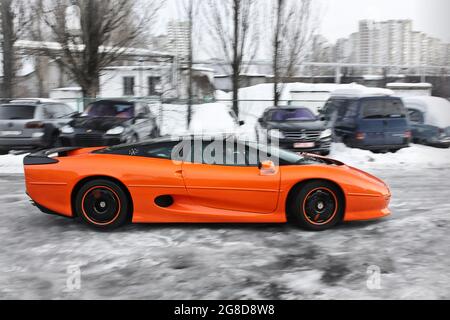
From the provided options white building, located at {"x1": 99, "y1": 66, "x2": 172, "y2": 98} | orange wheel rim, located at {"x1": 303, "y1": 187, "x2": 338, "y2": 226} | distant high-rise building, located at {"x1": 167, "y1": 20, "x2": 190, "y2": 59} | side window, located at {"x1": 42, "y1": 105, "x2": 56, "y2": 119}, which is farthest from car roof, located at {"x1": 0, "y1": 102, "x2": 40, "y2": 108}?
white building, located at {"x1": 99, "y1": 66, "x2": 172, "y2": 98}

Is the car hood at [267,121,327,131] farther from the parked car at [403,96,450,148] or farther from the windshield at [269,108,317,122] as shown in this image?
the parked car at [403,96,450,148]

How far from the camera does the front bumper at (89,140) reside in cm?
1073

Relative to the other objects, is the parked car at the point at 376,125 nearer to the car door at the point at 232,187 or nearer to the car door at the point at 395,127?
the car door at the point at 395,127

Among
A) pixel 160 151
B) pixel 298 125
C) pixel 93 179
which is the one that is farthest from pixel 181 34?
pixel 93 179

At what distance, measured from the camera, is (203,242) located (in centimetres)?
469

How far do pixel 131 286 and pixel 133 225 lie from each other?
5.82 ft

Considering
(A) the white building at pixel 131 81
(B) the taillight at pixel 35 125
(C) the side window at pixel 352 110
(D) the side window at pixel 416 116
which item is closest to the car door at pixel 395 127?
(C) the side window at pixel 352 110

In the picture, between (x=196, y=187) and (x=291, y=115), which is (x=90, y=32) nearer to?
(x=291, y=115)

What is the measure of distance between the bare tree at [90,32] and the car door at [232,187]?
10626mm

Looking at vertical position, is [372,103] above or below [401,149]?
above

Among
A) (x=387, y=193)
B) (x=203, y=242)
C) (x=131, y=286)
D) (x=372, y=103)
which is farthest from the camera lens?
(x=372, y=103)

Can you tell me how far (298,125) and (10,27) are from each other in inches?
Answer: 501
